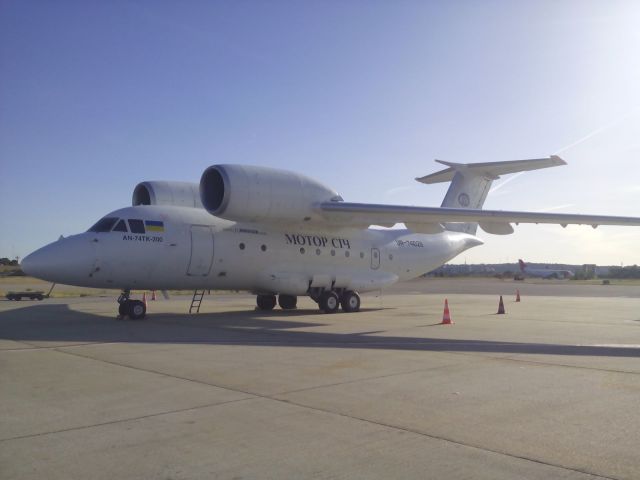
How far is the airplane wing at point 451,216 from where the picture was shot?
15.4m

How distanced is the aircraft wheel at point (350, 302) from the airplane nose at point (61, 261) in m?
8.04

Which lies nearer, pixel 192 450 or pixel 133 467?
pixel 133 467

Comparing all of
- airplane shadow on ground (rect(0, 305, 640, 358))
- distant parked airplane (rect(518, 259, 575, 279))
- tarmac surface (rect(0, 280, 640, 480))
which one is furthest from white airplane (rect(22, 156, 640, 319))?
distant parked airplane (rect(518, 259, 575, 279))

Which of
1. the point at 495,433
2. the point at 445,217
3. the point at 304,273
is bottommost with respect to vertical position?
the point at 495,433

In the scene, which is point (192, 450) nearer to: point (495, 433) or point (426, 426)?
point (426, 426)

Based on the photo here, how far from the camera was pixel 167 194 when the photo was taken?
17922 millimetres

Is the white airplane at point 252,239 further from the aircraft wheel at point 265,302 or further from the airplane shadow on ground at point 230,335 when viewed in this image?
the airplane shadow on ground at point 230,335

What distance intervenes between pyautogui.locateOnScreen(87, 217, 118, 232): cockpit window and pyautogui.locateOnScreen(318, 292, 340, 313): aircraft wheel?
681cm

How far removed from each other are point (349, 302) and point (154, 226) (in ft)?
22.4

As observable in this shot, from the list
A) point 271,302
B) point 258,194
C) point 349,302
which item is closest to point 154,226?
point 258,194

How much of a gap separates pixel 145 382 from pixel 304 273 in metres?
11.2

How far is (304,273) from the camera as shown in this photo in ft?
57.9

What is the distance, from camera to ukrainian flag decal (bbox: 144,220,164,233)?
14.8m

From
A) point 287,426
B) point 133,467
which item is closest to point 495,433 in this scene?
point 287,426
